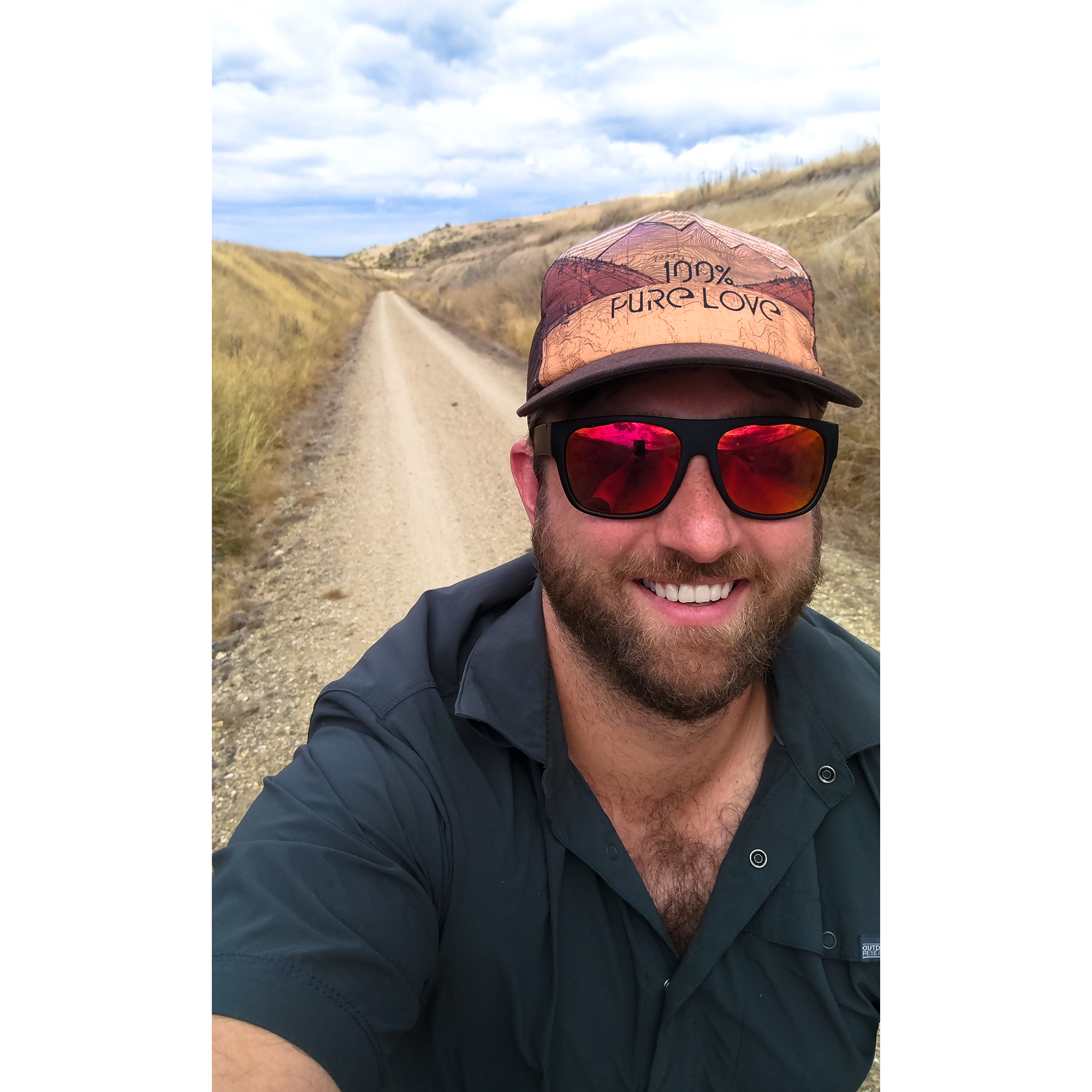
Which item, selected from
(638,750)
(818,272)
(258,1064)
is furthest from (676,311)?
(818,272)

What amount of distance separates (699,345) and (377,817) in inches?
42.7

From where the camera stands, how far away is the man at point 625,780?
108cm

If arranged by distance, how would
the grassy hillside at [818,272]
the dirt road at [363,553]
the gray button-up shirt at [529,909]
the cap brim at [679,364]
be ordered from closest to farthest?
1. the gray button-up shirt at [529,909]
2. the cap brim at [679,364]
3. the dirt road at [363,553]
4. the grassy hillside at [818,272]

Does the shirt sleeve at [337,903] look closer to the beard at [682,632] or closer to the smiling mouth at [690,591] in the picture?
the beard at [682,632]

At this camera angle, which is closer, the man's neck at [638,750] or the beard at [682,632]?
the beard at [682,632]

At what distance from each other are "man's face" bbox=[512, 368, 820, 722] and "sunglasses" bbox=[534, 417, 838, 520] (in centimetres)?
3

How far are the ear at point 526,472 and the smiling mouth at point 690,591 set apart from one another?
0.41m

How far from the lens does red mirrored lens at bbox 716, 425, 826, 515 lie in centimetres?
122

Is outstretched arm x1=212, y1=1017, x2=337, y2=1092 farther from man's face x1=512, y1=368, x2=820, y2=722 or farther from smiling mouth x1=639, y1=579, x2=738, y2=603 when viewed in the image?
smiling mouth x1=639, y1=579, x2=738, y2=603

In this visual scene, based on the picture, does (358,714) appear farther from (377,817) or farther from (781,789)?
(781,789)

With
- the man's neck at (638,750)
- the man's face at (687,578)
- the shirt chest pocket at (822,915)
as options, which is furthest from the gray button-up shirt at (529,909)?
the man's face at (687,578)

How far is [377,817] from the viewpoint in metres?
1.10
